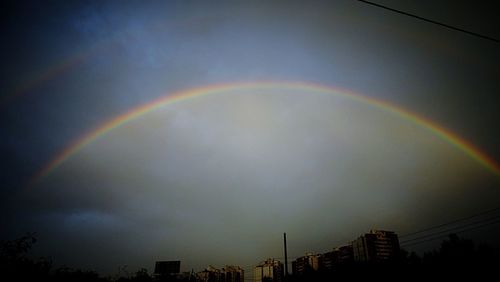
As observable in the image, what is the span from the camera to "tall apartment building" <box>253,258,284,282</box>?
82669 millimetres

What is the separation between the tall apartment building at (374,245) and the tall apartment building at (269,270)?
2848 centimetres

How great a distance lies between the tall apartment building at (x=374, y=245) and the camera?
6025 centimetres

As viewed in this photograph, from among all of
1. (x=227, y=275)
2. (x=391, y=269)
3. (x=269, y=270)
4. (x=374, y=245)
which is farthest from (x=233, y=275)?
(x=391, y=269)

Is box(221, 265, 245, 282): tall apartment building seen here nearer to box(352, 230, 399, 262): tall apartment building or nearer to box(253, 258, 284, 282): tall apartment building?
box(253, 258, 284, 282): tall apartment building

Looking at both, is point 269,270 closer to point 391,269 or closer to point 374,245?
point 374,245

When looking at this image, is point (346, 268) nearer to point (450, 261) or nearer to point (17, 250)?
point (450, 261)

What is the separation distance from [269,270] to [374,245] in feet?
123

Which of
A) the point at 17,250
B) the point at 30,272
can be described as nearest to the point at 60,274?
the point at 30,272

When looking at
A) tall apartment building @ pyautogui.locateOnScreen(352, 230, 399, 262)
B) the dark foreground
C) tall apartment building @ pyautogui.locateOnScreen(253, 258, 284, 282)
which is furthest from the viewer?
tall apartment building @ pyautogui.locateOnScreen(253, 258, 284, 282)

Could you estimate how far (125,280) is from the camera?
4050 cm

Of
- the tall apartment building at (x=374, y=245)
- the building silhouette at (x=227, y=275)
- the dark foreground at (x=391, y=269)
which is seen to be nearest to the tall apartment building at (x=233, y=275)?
the building silhouette at (x=227, y=275)

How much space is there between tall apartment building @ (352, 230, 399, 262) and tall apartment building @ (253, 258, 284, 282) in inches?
1121

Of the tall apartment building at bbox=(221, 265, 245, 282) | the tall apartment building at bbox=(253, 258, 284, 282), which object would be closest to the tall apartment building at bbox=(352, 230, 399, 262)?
the tall apartment building at bbox=(253, 258, 284, 282)

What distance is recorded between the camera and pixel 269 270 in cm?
8650
